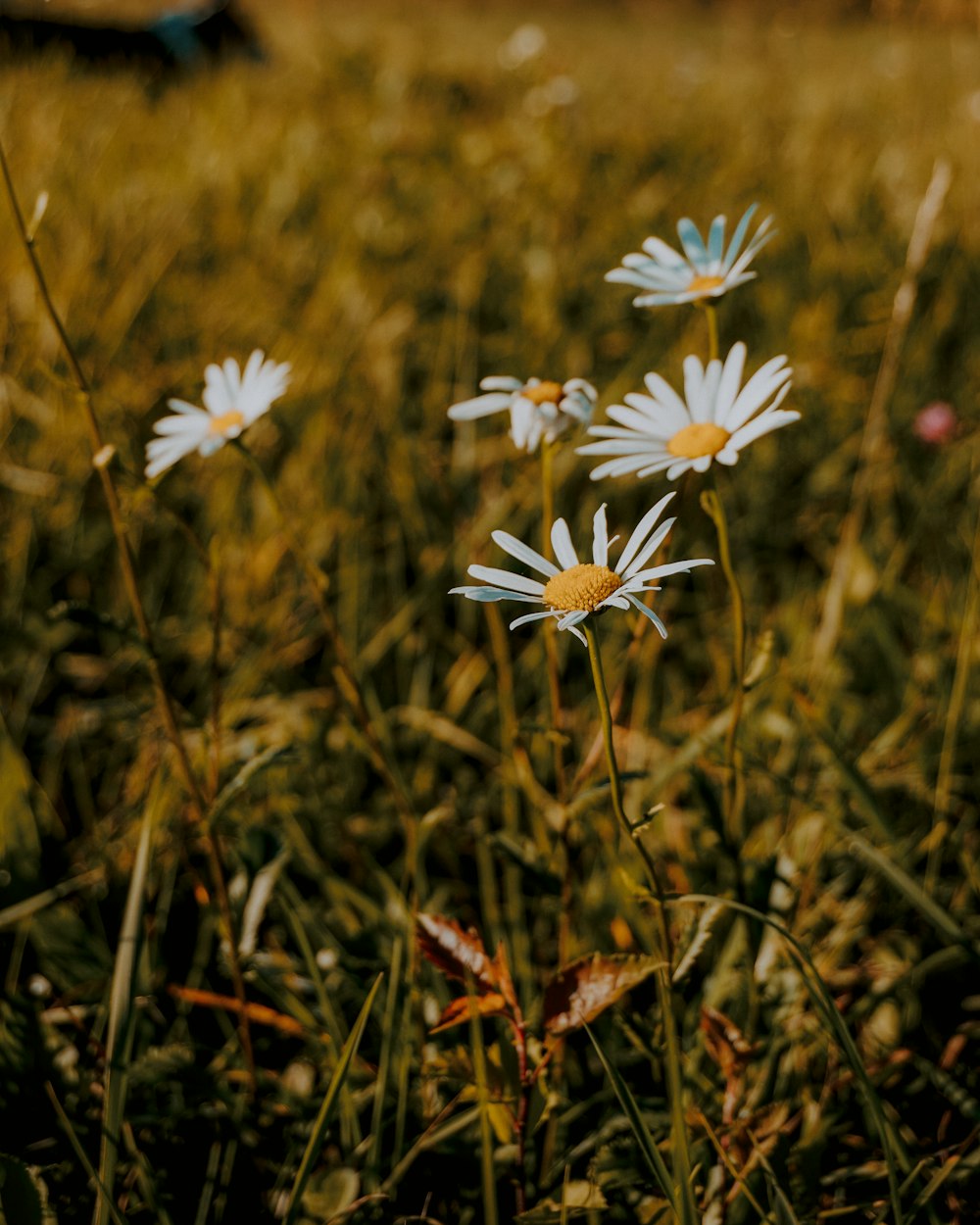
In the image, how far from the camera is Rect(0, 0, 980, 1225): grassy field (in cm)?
77

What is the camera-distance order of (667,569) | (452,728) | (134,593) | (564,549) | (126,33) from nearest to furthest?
1. (667,569)
2. (564,549)
3. (134,593)
4. (452,728)
5. (126,33)

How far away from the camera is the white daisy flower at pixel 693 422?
680 millimetres

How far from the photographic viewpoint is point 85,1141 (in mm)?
812

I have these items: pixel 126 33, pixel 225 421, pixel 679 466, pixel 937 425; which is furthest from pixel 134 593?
pixel 126 33

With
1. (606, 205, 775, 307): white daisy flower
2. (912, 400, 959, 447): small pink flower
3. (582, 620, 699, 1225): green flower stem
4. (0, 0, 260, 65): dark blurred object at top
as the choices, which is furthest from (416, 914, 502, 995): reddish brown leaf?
(0, 0, 260, 65): dark blurred object at top

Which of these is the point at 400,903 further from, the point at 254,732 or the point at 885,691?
the point at 885,691

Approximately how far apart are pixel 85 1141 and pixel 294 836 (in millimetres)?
324

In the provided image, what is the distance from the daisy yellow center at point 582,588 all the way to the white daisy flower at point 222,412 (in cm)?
33

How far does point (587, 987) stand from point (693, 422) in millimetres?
412

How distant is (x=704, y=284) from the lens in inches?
31.0

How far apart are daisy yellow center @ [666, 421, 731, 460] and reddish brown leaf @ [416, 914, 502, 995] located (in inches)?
14.9

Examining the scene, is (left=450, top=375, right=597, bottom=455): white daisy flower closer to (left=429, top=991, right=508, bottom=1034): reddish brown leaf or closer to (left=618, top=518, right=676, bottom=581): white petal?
(left=618, top=518, right=676, bottom=581): white petal

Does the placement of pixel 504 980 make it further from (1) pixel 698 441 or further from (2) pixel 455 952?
(1) pixel 698 441

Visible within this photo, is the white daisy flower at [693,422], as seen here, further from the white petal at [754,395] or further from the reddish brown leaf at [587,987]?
the reddish brown leaf at [587,987]
